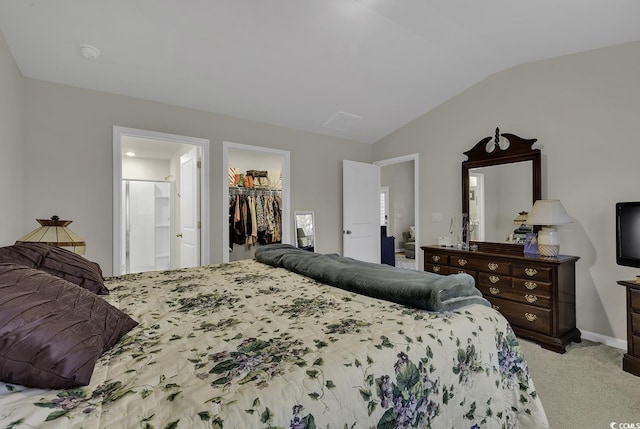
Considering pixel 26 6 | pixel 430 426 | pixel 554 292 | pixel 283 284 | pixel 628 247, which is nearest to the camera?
pixel 430 426

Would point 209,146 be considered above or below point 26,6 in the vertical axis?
below

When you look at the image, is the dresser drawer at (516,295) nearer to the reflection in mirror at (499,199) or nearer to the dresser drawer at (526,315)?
the dresser drawer at (526,315)

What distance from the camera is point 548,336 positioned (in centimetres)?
256

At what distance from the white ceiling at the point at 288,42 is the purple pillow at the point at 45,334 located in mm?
2116

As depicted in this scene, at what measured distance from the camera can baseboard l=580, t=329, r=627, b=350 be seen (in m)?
2.56

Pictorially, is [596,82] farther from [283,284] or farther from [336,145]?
[283,284]

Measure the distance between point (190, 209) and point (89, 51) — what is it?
1816 millimetres

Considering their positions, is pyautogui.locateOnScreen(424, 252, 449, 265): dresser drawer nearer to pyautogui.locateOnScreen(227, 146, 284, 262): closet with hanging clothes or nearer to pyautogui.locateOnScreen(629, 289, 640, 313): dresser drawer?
pyautogui.locateOnScreen(629, 289, 640, 313): dresser drawer

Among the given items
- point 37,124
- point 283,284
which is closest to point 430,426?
point 283,284

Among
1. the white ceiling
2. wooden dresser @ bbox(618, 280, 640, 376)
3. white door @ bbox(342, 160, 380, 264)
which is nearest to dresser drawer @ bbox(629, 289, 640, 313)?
wooden dresser @ bbox(618, 280, 640, 376)

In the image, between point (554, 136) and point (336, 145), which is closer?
point (554, 136)

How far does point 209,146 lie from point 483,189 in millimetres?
3212

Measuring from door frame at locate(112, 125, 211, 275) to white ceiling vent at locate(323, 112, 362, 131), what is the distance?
1.63m

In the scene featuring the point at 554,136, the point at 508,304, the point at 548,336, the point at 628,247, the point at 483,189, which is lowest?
the point at 548,336
